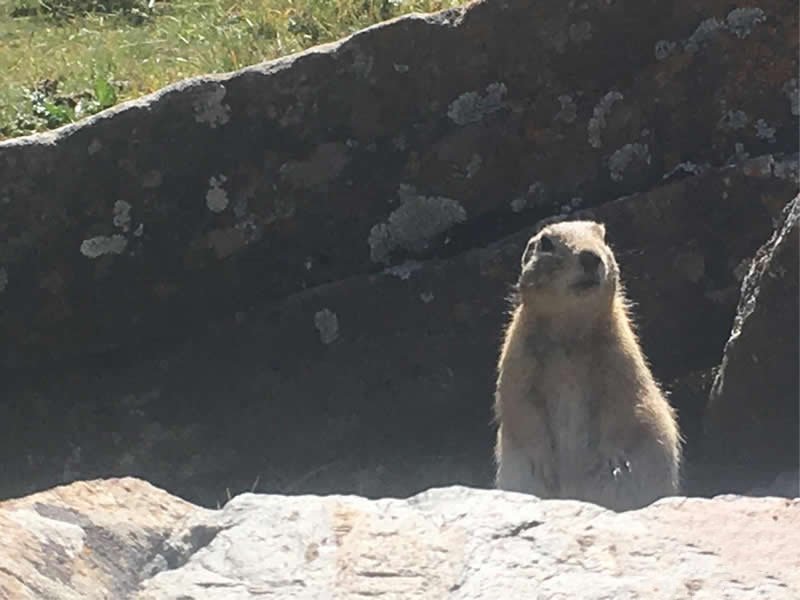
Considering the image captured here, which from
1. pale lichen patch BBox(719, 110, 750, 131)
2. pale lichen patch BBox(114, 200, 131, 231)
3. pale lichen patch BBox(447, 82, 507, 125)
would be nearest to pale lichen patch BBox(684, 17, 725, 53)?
pale lichen patch BBox(719, 110, 750, 131)

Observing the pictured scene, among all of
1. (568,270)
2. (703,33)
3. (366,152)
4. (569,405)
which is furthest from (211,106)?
(703,33)

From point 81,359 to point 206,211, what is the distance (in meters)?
0.88

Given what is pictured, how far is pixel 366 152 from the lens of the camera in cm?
721

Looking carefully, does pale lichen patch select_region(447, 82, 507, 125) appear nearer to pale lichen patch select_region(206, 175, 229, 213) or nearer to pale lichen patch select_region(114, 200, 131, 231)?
pale lichen patch select_region(206, 175, 229, 213)

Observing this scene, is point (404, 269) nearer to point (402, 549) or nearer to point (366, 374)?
point (366, 374)

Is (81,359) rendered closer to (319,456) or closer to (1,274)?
(1,274)

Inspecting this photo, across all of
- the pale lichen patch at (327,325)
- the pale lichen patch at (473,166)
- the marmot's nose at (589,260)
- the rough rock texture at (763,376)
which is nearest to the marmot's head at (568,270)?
the marmot's nose at (589,260)

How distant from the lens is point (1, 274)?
275 inches

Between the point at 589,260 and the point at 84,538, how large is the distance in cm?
290

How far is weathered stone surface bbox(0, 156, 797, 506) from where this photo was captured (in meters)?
7.01

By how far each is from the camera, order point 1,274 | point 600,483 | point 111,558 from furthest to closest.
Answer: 1. point 1,274
2. point 600,483
3. point 111,558

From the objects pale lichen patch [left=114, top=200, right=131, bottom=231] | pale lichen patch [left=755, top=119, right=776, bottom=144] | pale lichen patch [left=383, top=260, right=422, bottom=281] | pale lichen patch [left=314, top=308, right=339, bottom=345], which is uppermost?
pale lichen patch [left=755, top=119, right=776, bottom=144]

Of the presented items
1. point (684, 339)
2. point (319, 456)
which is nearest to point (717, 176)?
point (684, 339)

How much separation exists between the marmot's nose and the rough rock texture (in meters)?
0.65
